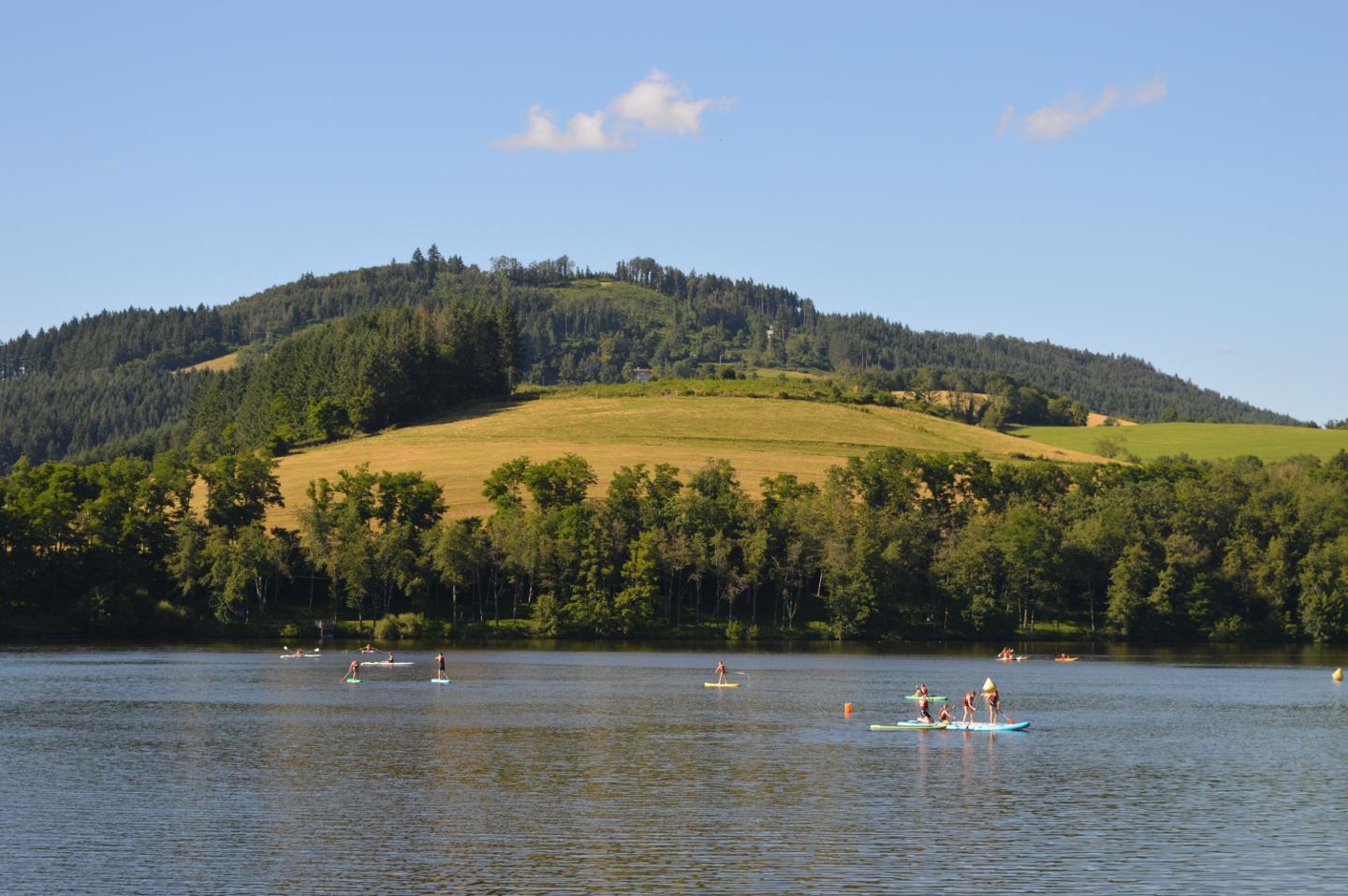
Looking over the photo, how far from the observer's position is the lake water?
3869 cm

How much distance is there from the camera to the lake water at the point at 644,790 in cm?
3869

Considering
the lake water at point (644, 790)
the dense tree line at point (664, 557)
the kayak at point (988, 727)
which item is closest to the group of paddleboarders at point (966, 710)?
the kayak at point (988, 727)

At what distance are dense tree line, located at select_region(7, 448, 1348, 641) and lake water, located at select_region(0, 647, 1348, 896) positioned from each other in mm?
46032

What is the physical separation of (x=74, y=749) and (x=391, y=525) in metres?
92.4

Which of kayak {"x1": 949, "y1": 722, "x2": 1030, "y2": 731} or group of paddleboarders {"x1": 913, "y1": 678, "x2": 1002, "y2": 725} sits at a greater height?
group of paddleboarders {"x1": 913, "y1": 678, "x2": 1002, "y2": 725}

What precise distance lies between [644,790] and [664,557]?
98.4 metres

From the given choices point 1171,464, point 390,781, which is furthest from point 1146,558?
point 390,781

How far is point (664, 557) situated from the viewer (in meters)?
150

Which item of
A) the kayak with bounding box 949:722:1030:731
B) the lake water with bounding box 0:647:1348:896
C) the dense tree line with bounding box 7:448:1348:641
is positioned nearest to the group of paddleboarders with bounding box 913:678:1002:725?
the kayak with bounding box 949:722:1030:731

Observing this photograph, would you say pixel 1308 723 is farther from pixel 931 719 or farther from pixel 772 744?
pixel 772 744

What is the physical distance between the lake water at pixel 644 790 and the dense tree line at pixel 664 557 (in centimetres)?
4603

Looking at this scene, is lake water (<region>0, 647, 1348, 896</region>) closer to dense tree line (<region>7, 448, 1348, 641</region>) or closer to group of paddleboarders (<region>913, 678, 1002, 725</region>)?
group of paddleboarders (<region>913, 678, 1002, 725</region>)

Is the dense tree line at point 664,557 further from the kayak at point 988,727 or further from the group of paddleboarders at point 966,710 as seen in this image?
the kayak at point 988,727

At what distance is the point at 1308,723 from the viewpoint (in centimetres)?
7869
